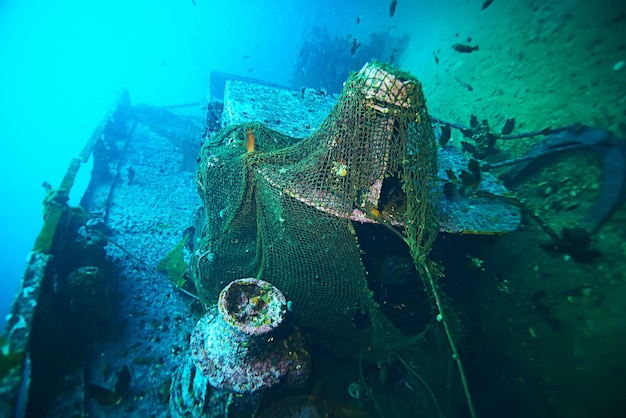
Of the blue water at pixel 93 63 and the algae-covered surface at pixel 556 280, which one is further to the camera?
the blue water at pixel 93 63

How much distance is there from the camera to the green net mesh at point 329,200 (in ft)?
7.52

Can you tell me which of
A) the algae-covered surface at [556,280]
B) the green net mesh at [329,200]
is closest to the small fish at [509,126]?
the algae-covered surface at [556,280]

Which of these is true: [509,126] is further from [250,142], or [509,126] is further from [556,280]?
[250,142]

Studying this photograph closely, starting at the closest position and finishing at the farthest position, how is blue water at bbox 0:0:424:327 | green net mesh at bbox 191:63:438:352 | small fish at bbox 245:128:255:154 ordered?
green net mesh at bbox 191:63:438:352 < small fish at bbox 245:128:255:154 < blue water at bbox 0:0:424:327

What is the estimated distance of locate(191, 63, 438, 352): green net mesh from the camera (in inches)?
A: 90.2

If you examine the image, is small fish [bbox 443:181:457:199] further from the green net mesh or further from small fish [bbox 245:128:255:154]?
small fish [bbox 245:128:255:154]

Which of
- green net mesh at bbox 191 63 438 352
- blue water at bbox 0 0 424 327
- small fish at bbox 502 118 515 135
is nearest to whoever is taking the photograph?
green net mesh at bbox 191 63 438 352

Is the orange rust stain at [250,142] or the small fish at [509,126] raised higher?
the small fish at [509,126]

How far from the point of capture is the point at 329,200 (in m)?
2.49

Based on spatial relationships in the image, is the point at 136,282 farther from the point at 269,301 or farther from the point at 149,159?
the point at 149,159

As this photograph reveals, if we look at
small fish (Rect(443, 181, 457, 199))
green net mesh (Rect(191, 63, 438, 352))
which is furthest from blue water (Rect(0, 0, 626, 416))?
green net mesh (Rect(191, 63, 438, 352))

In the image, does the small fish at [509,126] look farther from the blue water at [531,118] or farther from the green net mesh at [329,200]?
the green net mesh at [329,200]

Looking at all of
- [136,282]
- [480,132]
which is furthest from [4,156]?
[480,132]

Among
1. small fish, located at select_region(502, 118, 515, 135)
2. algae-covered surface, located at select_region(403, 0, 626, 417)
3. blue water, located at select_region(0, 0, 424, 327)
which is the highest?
blue water, located at select_region(0, 0, 424, 327)
